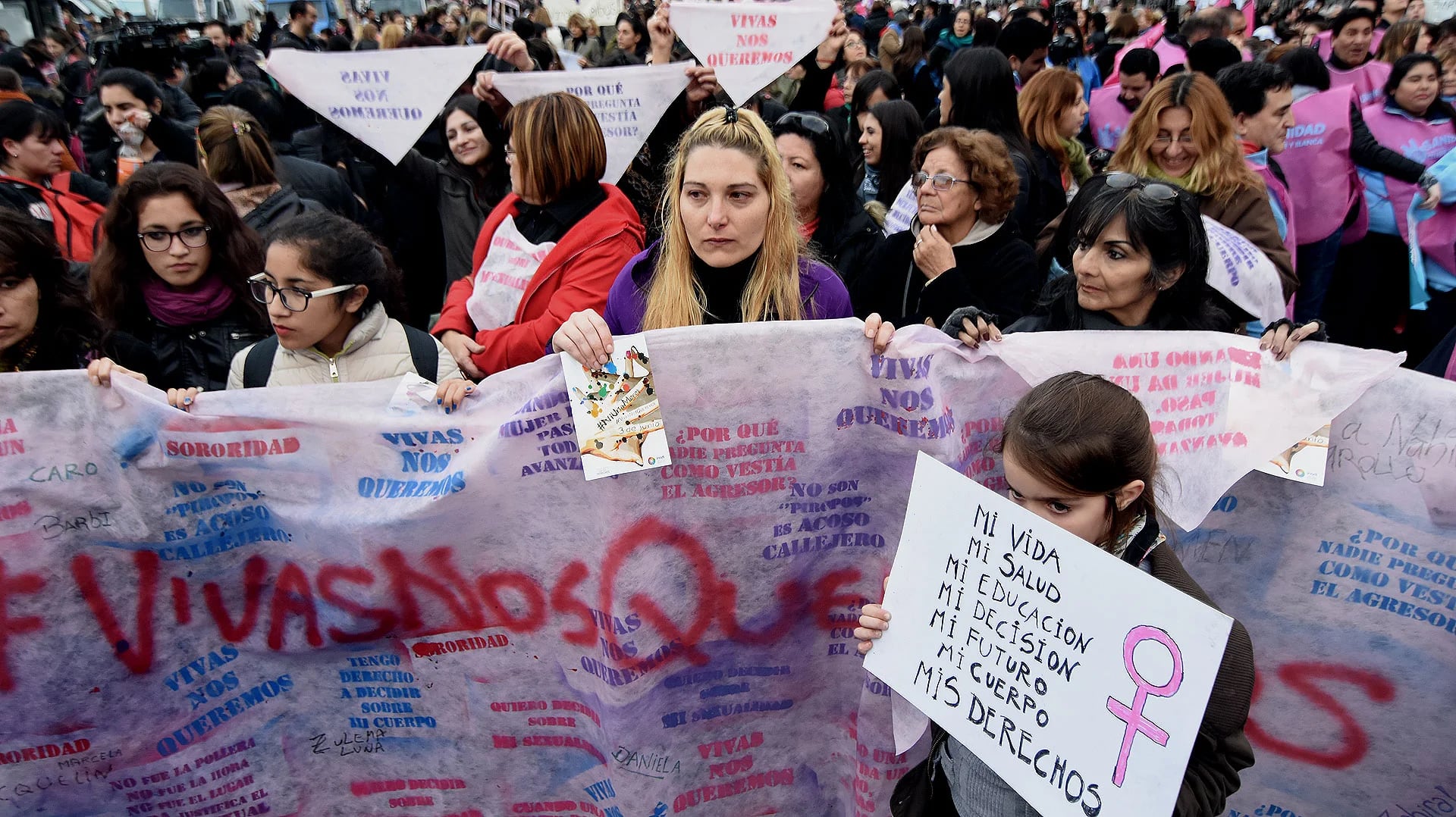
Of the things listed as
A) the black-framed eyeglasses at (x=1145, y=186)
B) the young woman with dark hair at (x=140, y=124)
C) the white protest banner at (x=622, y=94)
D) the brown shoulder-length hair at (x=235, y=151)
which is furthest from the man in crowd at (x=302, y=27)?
the black-framed eyeglasses at (x=1145, y=186)

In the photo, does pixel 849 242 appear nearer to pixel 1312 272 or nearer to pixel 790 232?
pixel 790 232

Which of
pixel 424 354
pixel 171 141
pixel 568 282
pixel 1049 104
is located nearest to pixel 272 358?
pixel 424 354

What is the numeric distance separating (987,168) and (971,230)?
0.22 m

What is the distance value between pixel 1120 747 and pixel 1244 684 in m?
0.27

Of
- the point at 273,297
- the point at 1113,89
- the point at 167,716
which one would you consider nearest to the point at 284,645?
the point at 167,716

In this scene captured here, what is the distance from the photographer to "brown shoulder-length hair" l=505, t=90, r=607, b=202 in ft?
10.9

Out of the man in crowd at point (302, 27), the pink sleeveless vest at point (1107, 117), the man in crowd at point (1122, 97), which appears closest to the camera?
the man in crowd at point (1122, 97)

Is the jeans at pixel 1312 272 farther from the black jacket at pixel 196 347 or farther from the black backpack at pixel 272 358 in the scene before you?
the black jacket at pixel 196 347

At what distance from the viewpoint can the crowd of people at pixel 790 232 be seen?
96.3 inches

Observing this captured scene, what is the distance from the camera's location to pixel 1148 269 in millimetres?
2480

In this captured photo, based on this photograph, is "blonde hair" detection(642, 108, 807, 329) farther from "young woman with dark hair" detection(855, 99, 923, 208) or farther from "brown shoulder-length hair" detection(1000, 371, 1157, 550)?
"young woman with dark hair" detection(855, 99, 923, 208)

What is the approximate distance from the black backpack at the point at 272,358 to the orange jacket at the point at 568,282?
1.11ft

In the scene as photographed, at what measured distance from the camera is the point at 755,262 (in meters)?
2.60

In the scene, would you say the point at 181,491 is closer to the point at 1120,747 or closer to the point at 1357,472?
the point at 1120,747
